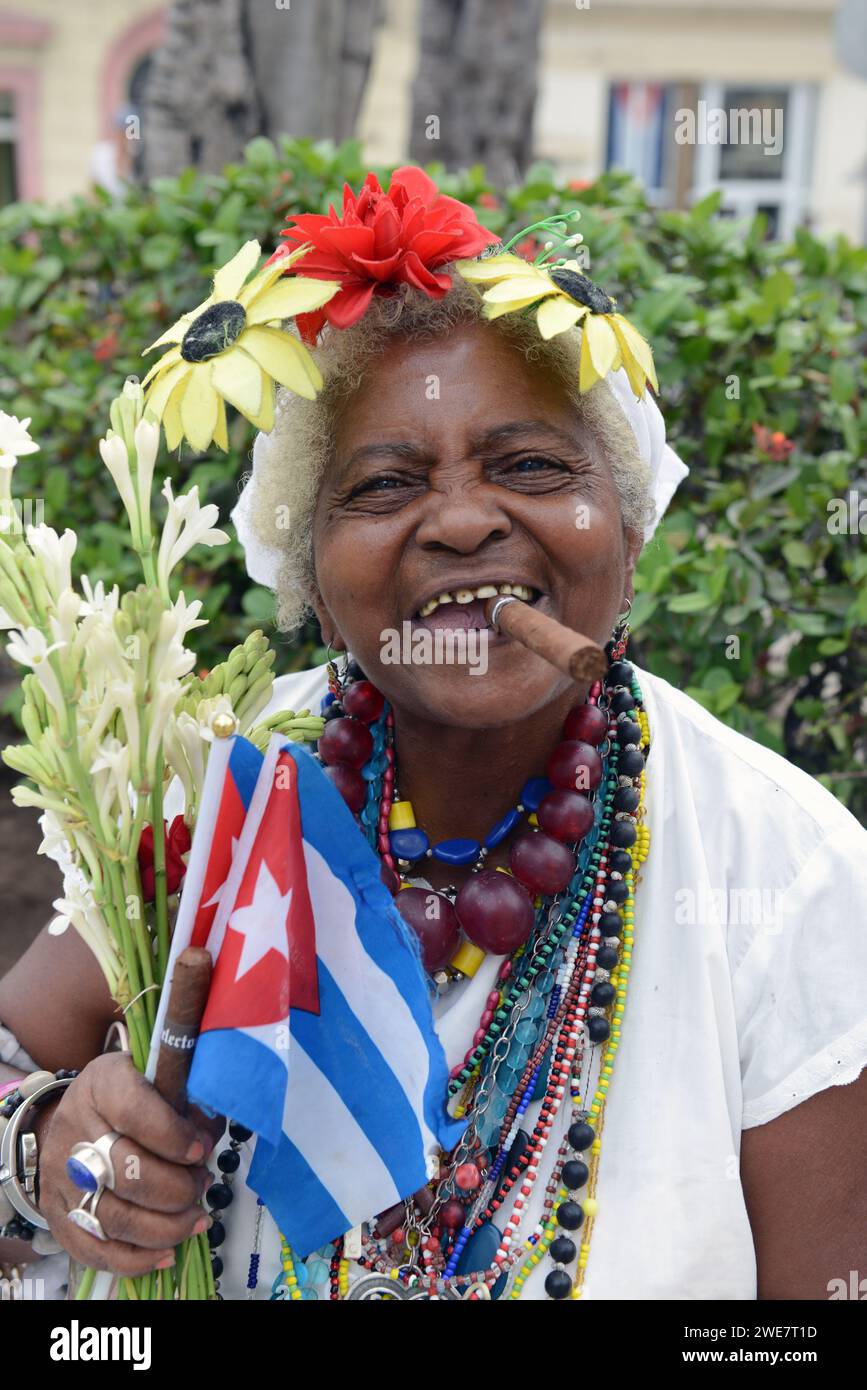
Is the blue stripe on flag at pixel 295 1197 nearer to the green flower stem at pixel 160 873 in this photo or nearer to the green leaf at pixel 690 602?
the green flower stem at pixel 160 873

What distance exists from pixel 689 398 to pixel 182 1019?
2.54m

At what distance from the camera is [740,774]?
83.9 inches

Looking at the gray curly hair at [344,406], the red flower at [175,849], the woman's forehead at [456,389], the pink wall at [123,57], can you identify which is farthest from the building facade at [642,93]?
the red flower at [175,849]

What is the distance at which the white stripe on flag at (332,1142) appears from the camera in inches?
69.3

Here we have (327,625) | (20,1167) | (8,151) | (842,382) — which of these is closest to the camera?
(20,1167)

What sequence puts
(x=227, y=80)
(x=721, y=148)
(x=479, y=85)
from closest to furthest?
(x=227, y=80), (x=479, y=85), (x=721, y=148)

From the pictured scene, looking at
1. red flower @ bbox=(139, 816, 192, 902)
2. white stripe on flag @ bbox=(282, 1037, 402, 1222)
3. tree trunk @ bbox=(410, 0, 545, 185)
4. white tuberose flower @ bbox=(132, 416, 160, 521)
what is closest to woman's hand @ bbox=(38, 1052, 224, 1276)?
white stripe on flag @ bbox=(282, 1037, 402, 1222)

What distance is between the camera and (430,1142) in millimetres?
1806

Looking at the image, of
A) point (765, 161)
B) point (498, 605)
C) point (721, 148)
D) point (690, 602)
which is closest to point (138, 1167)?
point (498, 605)

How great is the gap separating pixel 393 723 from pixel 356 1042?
0.68 meters

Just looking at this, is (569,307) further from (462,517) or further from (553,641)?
(553,641)

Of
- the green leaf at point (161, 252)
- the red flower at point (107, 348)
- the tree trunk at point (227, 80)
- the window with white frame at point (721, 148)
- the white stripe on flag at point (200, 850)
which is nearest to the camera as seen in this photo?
the white stripe on flag at point (200, 850)

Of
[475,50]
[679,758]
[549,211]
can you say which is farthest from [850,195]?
[679,758]

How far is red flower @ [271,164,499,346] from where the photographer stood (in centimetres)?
192
